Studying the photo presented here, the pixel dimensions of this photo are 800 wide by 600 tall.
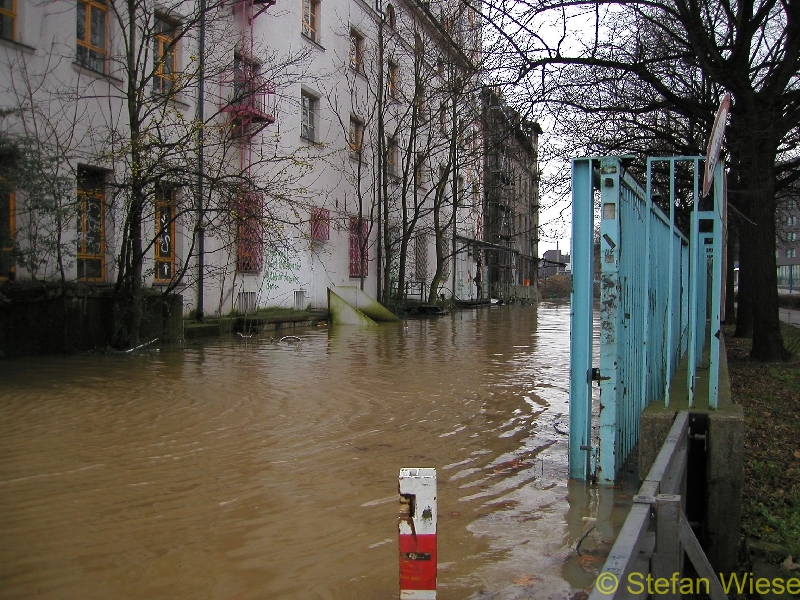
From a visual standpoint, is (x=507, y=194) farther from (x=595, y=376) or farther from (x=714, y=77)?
(x=595, y=376)

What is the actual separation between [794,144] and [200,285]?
1358 centimetres

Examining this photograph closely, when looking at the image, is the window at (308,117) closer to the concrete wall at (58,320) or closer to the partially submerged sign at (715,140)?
the concrete wall at (58,320)

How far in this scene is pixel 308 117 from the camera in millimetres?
24219

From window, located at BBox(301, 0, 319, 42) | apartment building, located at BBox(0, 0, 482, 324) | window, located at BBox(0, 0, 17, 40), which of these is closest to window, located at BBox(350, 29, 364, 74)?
apartment building, located at BBox(0, 0, 482, 324)

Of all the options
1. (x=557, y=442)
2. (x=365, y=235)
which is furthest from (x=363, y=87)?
(x=557, y=442)

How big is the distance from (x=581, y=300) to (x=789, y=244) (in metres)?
32.0

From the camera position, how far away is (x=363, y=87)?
2789 centimetres

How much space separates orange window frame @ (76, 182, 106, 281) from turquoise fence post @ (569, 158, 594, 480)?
8.83 metres

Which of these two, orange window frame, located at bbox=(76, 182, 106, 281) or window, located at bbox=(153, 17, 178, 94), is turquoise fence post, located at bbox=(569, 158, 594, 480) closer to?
orange window frame, located at bbox=(76, 182, 106, 281)

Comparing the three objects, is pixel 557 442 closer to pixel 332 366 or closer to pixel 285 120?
pixel 332 366

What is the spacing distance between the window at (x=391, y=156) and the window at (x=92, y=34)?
1440 centimetres

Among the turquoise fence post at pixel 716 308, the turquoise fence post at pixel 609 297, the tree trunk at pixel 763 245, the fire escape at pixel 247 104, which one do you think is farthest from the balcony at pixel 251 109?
the turquoise fence post at pixel 716 308

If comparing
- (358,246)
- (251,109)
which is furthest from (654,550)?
(358,246)

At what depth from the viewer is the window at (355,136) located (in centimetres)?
2641
